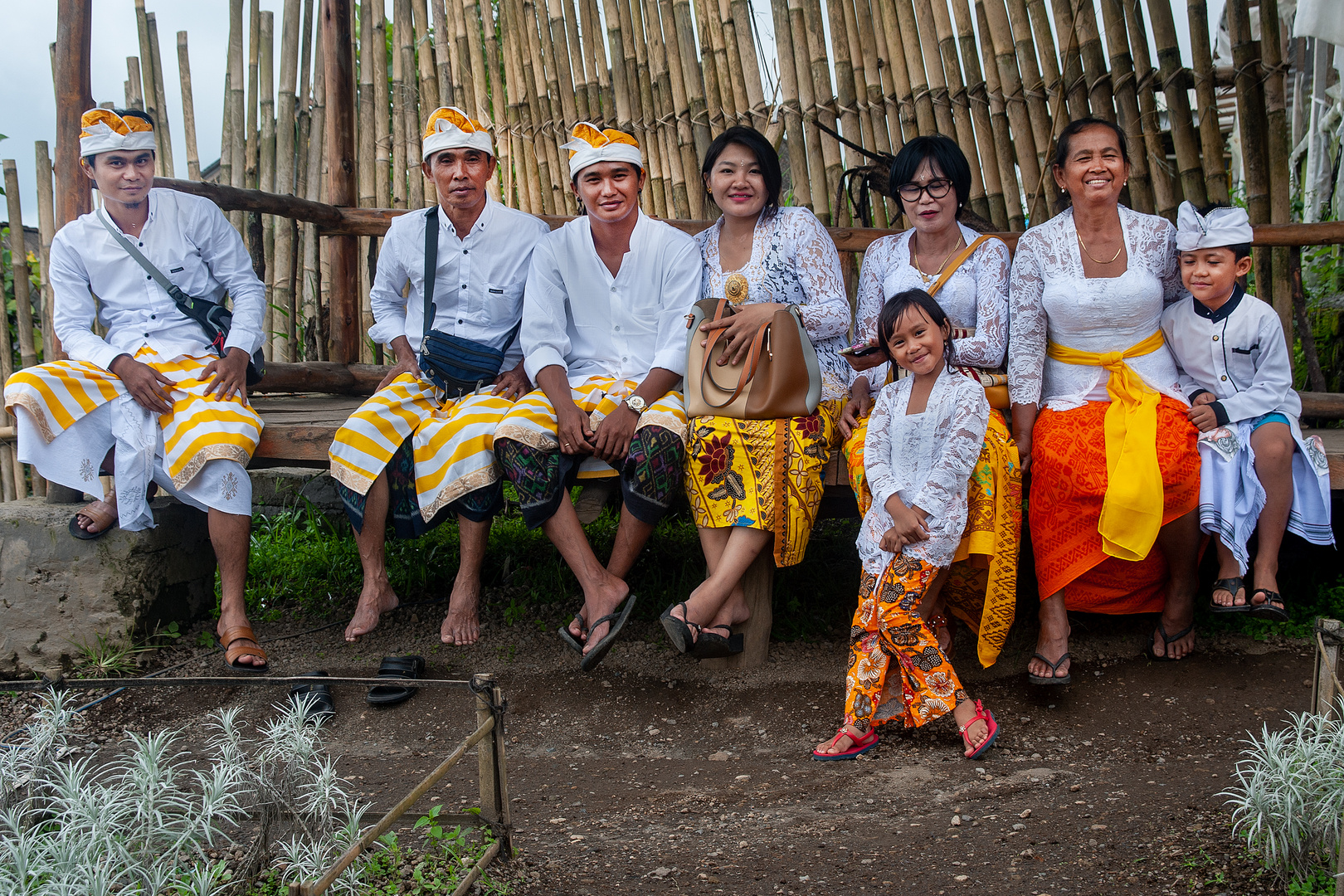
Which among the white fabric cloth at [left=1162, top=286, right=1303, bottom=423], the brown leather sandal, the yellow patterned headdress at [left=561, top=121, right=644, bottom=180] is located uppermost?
the yellow patterned headdress at [left=561, top=121, right=644, bottom=180]

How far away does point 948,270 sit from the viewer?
12.2 ft

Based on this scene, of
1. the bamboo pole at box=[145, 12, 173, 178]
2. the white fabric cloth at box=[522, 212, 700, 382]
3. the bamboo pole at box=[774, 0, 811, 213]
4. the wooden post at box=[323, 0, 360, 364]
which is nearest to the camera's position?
the white fabric cloth at box=[522, 212, 700, 382]

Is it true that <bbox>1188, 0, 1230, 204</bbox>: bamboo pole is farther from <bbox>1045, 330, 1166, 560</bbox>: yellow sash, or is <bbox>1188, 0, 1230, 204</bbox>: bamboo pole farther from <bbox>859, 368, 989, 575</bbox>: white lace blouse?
<bbox>859, 368, 989, 575</bbox>: white lace blouse

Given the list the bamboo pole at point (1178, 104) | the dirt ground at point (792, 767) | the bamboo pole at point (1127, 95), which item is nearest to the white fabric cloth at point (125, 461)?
the dirt ground at point (792, 767)

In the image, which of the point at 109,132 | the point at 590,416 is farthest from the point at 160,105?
the point at 590,416

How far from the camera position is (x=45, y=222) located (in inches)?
198

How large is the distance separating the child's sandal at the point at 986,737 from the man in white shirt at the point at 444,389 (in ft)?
5.71

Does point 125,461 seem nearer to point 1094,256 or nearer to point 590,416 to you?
point 590,416

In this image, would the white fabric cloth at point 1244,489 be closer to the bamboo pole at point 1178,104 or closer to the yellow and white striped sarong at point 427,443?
the bamboo pole at point 1178,104

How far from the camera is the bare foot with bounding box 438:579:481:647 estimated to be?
3811 mm

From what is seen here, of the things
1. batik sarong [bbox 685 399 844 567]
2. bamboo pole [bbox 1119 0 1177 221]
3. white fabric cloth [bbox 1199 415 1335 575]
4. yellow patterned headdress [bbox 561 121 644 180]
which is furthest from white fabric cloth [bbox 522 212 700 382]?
bamboo pole [bbox 1119 0 1177 221]

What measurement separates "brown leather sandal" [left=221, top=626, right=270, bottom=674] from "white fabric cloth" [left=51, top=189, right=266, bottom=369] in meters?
1.08

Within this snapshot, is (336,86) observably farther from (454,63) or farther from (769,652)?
(769,652)

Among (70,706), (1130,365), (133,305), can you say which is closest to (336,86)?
(133,305)
